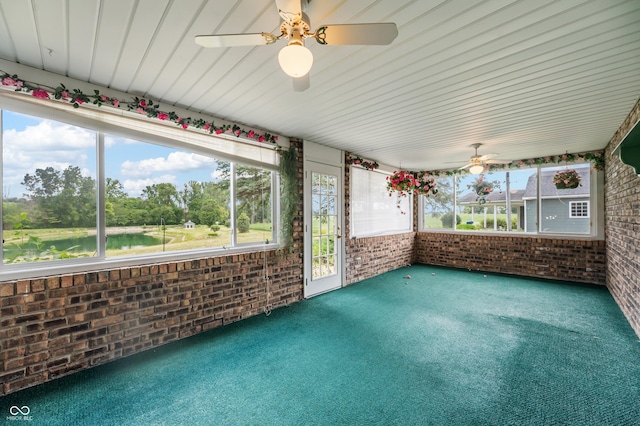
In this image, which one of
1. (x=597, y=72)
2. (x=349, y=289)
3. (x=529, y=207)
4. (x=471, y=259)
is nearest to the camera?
(x=597, y=72)

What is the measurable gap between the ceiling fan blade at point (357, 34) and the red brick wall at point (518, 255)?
6241mm

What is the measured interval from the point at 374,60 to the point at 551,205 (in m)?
5.75

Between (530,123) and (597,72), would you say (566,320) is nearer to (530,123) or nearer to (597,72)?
(530,123)

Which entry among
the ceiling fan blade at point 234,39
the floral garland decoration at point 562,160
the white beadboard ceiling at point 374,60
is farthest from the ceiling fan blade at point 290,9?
the floral garland decoration at point 562,160

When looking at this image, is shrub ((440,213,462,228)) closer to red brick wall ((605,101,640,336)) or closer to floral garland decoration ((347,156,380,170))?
floral garland decoration ((347,156,380,170))

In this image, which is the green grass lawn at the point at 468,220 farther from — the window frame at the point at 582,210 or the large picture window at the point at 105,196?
the large picture window at the point at 105,196

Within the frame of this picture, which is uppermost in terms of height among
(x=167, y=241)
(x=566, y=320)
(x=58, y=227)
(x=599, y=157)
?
(x=599, y=157)

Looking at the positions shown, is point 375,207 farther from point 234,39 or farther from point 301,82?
point 234,39

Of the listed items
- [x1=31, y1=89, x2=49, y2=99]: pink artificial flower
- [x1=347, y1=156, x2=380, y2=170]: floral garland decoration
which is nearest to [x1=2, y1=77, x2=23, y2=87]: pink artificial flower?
[x1=31, y1=89, x2=49, y2=99]: pink artificial flower

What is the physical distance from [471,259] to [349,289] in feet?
11.6

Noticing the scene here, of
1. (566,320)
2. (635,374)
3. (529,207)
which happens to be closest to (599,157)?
(529,207)

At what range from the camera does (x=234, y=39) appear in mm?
1470

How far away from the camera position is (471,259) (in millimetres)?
6531

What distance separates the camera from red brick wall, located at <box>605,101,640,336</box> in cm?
306
